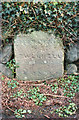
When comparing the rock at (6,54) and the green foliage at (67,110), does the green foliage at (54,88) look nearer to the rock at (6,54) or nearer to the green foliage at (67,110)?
the green foliage at (67,110)

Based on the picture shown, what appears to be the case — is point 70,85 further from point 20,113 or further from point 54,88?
Result: point 20,113

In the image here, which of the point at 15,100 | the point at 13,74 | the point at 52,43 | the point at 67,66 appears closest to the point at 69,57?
the point at 67,66

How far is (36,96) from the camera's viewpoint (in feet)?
10.1

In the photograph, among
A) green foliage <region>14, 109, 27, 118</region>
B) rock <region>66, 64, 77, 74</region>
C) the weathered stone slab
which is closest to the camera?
green foliage <region>14, 109, 27, 118</region>

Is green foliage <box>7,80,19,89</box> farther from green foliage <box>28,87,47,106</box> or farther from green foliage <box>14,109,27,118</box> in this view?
green foliage <box>14,109,27,118</box>

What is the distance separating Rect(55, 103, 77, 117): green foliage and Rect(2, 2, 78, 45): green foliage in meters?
1.32

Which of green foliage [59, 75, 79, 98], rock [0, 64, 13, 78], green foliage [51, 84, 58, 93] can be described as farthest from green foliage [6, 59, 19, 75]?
green foliage [59, 75, 79, 98]

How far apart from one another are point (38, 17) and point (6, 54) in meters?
0.91

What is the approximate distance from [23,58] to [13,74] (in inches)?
15.4

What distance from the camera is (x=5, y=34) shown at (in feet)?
11.0

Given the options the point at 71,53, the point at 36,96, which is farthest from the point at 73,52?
the point at 36,96

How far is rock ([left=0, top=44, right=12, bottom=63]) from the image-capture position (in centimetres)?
345

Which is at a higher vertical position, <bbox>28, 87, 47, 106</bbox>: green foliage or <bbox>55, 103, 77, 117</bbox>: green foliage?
<bbox>28, 87, 47, 106</bbox>: green foliage

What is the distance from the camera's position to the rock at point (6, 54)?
11.3ft
